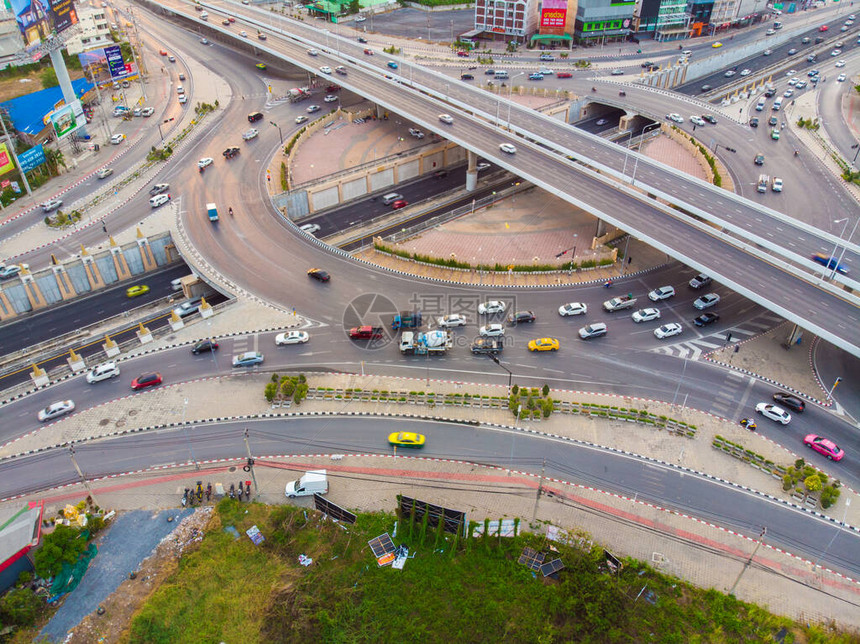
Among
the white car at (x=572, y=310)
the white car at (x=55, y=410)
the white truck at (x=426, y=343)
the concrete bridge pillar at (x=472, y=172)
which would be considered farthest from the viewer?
the concrete bridge pillar at (x=472, y=172)

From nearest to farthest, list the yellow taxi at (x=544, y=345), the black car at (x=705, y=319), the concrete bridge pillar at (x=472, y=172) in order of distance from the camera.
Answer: the yellow taxi at (x=544, y=345), the black car at (x=705, y=319), the concrete bridge pillar at (x=472, y=172)

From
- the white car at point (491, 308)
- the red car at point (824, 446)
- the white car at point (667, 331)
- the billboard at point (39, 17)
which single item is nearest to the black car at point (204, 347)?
the white car at point (491, 308)

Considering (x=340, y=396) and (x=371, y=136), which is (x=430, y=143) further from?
(x=340, y=396)

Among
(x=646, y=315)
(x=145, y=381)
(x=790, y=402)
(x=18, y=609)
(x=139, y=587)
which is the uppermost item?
(x=646, y=315)

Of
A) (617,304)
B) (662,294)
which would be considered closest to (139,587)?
(617,304)

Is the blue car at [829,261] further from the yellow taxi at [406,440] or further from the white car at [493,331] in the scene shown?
the yellow taxi at [406,440]

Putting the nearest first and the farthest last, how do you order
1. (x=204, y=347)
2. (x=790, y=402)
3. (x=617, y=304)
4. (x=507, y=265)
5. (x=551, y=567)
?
(x=551, y=567), (x=790, y=402), (x=204, y=347), (x=617, y=304), (x=507, y=265)

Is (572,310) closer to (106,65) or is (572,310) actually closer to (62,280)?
(62,280)

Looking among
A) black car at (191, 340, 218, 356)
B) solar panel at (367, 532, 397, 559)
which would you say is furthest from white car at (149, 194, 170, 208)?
solar panel at (367, 532, 397, 559)
